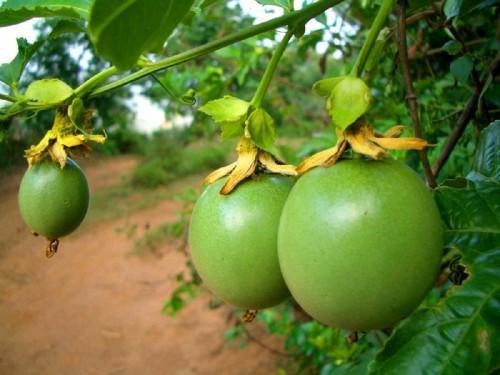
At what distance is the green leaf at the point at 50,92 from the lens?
33.4 inches

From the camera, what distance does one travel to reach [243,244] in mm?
679

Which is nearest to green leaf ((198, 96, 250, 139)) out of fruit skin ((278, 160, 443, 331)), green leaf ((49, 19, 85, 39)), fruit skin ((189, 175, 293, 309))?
fruit skin ((189, 175, 293, 309))

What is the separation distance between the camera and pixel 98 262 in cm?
583

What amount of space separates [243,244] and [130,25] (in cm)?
32

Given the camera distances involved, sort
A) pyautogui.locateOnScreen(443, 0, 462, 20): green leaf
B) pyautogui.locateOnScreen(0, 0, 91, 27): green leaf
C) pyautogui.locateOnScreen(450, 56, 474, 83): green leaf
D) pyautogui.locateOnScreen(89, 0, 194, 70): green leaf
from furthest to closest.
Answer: pyautogui.locateOnScreen(450, 56, 474, 83): green leaf < pyautogui.locateOnScreen(443, 0, 462, 20): green leaf < pyautogui.locateOnScreen(0, 0, 91, 27): green leaf < pyautogui.locateOnScreen(89, 0, 194, 70): green leaf

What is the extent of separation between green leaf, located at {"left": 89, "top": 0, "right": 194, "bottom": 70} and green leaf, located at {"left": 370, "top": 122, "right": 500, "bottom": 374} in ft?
1.56

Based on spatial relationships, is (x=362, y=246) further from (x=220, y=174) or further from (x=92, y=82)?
(x=92, y=82)

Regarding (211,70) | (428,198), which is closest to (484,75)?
(428,198)

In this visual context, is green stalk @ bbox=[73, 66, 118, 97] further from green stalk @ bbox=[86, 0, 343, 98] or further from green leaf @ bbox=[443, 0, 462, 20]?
green leaf @ bbox=[443, 0, 462, 20]

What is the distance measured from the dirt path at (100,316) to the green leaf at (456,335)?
10.4ft

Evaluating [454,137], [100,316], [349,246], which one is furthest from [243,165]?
[100,316]

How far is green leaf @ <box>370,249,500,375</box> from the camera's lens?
2.00ft

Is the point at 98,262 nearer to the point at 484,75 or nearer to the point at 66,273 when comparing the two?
the point at 66,273

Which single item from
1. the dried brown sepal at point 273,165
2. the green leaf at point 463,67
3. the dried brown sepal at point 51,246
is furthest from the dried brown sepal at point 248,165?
the green leaf at point 463,67
